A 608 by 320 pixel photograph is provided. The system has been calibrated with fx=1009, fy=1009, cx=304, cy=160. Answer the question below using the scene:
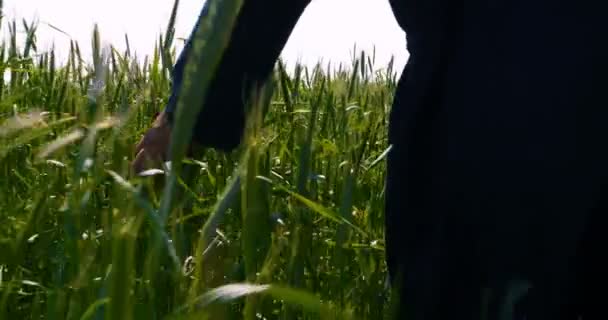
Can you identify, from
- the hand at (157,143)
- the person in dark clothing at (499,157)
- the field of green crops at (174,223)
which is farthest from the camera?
the hand at (157,143)

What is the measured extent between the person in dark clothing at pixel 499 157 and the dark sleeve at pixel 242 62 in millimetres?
69

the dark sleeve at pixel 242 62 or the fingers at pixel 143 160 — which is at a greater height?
the dark sleeve at pixel 242 62

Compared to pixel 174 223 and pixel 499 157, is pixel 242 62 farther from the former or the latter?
pixel 174 223

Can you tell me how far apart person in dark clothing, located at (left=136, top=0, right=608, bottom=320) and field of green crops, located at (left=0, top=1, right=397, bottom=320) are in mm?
64

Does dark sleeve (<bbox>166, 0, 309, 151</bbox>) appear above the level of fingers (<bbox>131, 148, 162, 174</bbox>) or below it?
above

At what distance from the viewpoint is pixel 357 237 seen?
62.3 inches

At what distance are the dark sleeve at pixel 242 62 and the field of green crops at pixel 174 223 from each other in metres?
0.05

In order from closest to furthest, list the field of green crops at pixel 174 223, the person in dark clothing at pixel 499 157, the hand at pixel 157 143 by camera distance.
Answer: the field of green crops at pixel 174 223, the person in dark clothing at pixel 499 157, the hand at pixel 157 143

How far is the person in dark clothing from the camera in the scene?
1163 mm

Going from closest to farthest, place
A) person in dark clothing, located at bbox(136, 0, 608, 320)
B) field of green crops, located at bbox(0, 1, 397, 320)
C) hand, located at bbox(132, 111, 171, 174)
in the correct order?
1. field of green crops, located at bbox(0, 1, 397, 320)
2. person in dark clothing, located at bbox(136, 0, 608, 320)
3. hand, located at bbox(132, 111, 171, 174)

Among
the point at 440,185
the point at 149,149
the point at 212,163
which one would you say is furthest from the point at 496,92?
the point at 212,163

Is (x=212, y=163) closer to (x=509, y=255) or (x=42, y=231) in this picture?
(x=42, y=231)

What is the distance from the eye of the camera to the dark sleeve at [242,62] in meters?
1.35

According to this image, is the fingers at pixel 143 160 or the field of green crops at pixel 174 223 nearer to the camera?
the field of green crops at pixel 174 223
